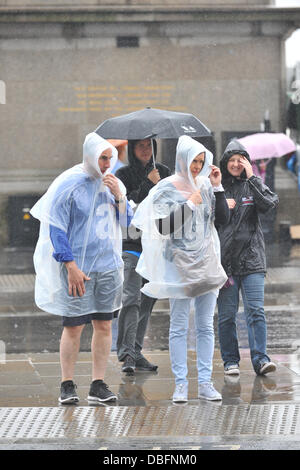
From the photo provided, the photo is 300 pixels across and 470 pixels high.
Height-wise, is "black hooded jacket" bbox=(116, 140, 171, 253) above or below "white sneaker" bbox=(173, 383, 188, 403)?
above

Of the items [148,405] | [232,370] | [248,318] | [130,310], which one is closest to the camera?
[148,405]

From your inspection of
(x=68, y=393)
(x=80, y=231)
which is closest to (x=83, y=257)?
(x=80, y=231)

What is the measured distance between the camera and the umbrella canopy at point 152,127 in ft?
26.3

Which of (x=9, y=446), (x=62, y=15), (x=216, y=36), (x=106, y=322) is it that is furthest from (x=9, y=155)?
(x=9, y=446)

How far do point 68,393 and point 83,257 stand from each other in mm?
951

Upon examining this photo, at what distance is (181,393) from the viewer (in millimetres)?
6887

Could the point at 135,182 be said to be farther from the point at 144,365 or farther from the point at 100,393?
the point at 100,393

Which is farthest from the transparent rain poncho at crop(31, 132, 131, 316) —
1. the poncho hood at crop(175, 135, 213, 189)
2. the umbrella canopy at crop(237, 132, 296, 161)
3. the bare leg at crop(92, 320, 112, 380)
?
the umbrella canopy at crop(237, 132, 296, 161)

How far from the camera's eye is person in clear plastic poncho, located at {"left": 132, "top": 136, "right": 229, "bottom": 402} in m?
6.96

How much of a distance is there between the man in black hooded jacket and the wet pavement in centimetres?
18

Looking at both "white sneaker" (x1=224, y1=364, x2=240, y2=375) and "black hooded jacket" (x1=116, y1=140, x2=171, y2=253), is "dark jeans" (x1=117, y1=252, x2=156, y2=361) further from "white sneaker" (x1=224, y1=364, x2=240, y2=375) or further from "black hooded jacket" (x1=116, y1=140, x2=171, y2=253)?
"white sneaker" (x1=224, y1=364, x2=240, y2=375)

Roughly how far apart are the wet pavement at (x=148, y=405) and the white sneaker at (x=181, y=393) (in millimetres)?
47

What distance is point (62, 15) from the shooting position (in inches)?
752
